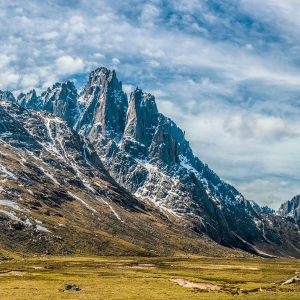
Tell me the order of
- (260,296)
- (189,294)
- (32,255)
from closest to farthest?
1. (260,296)
2. (189,294)
3. (32,255)

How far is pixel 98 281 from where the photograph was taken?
10562 centimetres

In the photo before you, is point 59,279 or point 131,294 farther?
Answer: point 59,279

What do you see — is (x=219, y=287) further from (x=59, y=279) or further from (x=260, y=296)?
(x=59, y=279)

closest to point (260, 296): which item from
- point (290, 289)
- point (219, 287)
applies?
point (290, 289)

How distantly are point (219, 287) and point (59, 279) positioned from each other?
44.4 meters

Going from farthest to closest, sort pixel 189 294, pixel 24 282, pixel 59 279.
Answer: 1. pixel 59 279
2. pixel 24 282
3. pixel 189 294

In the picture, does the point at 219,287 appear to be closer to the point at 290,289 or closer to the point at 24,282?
the point at 290,289

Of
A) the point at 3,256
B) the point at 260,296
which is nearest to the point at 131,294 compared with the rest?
the point at 260,296

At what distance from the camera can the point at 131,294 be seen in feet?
264

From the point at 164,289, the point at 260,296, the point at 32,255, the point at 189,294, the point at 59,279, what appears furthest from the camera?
the point at 32,255

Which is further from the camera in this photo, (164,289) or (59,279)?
(59,279)

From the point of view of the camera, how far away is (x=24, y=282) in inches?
4001

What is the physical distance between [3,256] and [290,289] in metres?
137

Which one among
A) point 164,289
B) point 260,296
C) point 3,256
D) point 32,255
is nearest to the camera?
point 260,296
